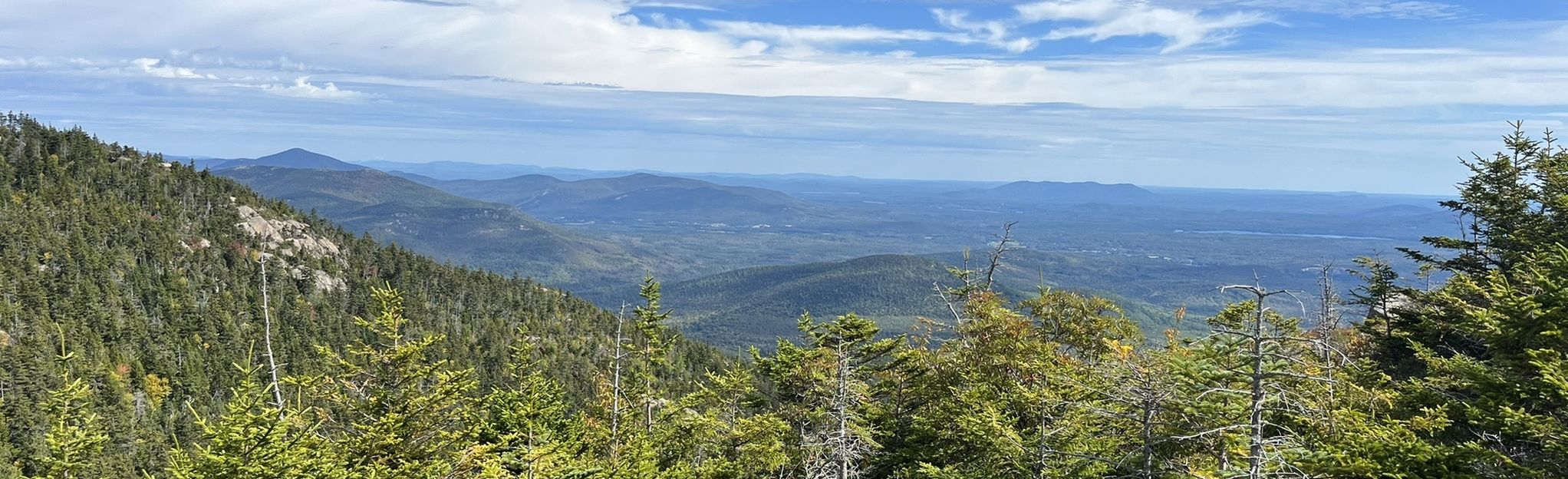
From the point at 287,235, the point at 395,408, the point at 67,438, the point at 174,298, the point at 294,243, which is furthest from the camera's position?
the point at 287,235

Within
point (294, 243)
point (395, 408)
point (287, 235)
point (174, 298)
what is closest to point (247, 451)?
point (395, 408)

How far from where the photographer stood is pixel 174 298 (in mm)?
112750

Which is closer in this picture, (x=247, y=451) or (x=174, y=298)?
(x=247, y=451)

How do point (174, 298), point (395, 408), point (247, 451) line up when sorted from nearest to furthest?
1. point (247, 451)
2. point (395, 408)
3. point (174, 298)

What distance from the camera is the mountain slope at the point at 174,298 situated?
267 feet

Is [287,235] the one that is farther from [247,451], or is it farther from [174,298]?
[247,451]

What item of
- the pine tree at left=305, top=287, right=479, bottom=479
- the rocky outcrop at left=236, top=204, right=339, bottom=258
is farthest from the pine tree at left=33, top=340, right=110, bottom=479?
the rocky outcrop at left=236, top=204, right=339, bottom=258

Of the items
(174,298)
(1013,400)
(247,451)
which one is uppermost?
(247,451)

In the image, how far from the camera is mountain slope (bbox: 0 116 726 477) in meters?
81.4

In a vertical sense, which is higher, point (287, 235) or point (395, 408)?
point (395, 408)

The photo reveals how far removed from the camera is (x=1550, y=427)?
12320 millimetres

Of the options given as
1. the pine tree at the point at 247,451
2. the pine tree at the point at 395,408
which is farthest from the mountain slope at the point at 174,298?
the pine tree at the point at 247,451

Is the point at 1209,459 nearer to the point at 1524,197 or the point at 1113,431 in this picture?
the point at 1113,431

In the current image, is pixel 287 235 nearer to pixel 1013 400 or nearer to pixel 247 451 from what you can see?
pixel 247 451
